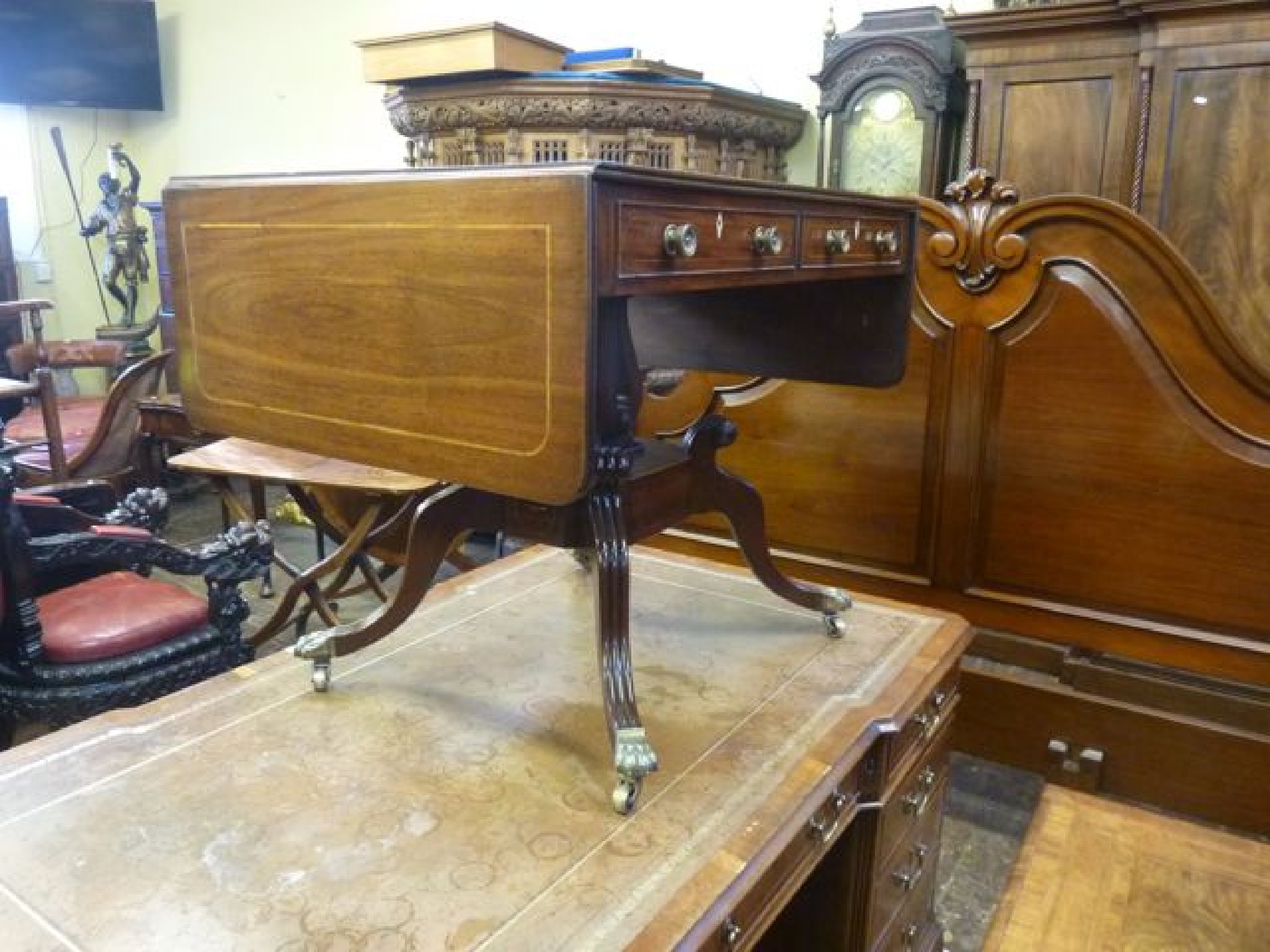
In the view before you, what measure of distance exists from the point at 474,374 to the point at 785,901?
0.62 meters

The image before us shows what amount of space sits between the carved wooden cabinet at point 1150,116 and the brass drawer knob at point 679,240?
2.36 meters

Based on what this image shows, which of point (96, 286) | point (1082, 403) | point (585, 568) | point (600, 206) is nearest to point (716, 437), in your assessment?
point (585, 568)

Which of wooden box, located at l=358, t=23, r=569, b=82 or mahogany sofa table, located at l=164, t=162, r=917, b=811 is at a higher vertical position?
wooden box, located at l=358, t=23, r=569, b=82

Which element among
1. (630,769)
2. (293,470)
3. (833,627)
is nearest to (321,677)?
(630,769)

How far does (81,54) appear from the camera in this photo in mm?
5562

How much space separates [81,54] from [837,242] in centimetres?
589

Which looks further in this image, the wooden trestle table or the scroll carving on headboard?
the wooden trestle table

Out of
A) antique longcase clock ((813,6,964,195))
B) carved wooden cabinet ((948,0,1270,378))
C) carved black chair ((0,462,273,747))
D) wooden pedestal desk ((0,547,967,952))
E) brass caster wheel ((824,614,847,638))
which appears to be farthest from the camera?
antique longcase clock ((813,6,964,195))

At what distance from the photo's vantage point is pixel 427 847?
37.4 inches

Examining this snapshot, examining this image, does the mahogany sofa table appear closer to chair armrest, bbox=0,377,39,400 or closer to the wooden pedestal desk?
the wooden pedestal desk

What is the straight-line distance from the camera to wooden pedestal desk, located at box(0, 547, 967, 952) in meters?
0.86

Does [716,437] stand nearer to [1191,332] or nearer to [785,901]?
[785,901]

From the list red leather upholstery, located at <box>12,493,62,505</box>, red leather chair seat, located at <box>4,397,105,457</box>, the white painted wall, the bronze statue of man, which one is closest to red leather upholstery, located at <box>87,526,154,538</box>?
red leather upholstery, located at <box>12,493,62,505</box>

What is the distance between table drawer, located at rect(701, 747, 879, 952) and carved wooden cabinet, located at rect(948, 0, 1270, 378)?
2.14 meters
